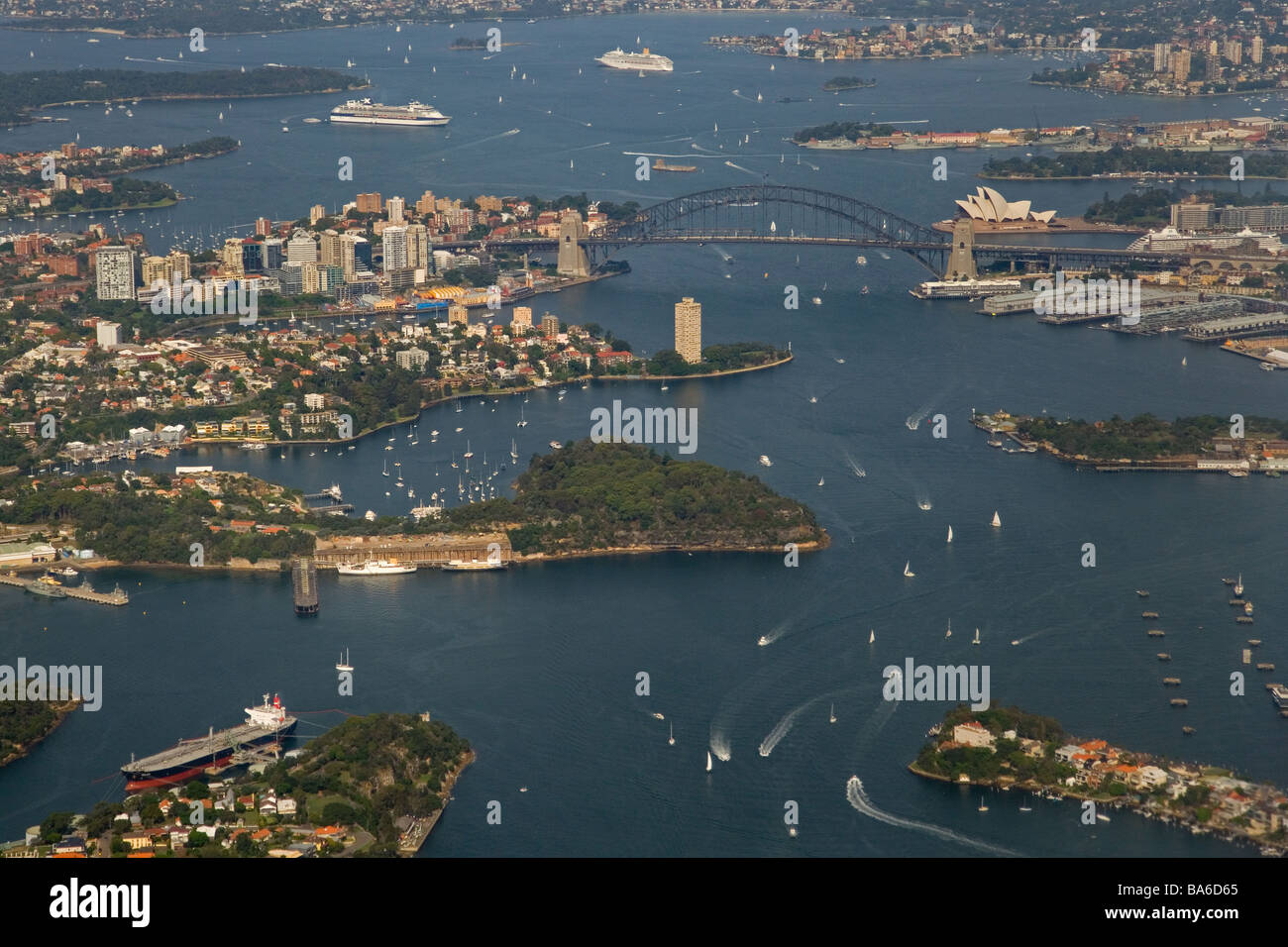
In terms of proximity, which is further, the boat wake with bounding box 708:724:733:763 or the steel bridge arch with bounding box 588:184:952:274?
the steel bridge arch with bounding box 588:184:952:274

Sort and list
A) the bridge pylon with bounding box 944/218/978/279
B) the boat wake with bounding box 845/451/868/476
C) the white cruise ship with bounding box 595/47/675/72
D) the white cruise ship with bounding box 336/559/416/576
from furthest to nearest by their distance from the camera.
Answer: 1. the white cruise ship with bounding box 595/47/675/72
2. the bridge pylon with bounding box 944/218/978/279
3. the boat wake with bounding box 845/451/868/476
4. the white cruise ship with bounding box 336/559/416/576

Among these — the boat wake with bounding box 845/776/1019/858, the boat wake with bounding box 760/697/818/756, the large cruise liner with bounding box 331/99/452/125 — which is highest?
the boat wake with bounding box 845/776/1019/858

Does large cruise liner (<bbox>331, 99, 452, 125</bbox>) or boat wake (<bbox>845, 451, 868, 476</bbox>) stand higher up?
boat wake (<bbox>845, 451, 868, 476</bbox>)

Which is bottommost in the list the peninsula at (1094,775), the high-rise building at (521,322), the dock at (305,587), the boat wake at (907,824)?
the high-rise building at (521,322)

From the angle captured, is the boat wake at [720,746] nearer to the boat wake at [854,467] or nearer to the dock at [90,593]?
the dock at [90,593]

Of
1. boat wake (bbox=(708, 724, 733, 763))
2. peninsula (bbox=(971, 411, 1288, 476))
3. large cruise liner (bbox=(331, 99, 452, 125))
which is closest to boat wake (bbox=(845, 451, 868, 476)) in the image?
peninsula (bbox=(971, 411, 1288, 476))

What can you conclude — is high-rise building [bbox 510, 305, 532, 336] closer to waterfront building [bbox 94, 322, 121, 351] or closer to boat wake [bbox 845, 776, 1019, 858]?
waterfront building [bbox 94, 322, 121, 351]

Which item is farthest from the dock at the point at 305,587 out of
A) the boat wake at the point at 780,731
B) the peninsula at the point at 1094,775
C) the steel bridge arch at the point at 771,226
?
the steel bridge arch at the point at 771,226

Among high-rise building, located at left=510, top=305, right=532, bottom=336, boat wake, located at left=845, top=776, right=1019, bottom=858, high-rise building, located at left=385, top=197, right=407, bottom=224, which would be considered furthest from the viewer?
high-rise building, located at left=385, top=197, right=407, bottom=224

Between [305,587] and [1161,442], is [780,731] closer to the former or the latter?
[305,587]
